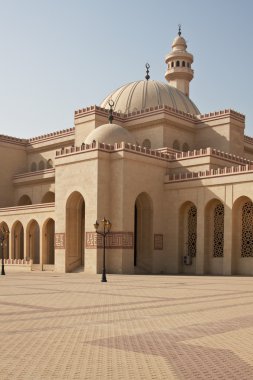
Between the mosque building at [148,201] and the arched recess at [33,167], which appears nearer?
the mosque building at [148,201]

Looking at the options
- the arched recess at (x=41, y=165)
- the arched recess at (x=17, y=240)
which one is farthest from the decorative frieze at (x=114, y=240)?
the arched recess at (x=41, y=165)

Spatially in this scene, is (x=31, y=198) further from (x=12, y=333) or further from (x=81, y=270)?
(x=12, y=333)

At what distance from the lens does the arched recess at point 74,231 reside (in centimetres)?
3288

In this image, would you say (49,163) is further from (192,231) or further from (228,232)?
(228,232)

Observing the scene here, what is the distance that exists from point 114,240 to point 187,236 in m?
5.20

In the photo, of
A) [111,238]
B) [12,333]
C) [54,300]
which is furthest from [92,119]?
[12,333]

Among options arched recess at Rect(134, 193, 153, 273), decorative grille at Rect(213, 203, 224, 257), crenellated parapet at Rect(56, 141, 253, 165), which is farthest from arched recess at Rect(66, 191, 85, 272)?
decorative grille at Rect(213, 203, 224, 257)

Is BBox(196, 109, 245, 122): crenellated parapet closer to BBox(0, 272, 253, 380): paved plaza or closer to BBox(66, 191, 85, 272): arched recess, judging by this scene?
BBox(66, 191, 85, 272): arched recess

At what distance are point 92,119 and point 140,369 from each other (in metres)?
33.8

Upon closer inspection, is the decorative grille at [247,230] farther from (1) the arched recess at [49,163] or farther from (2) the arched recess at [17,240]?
(1) the arched recess at [49,163]

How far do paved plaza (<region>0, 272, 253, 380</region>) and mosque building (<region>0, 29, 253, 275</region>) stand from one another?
16678 mm

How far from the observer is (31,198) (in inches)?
1754

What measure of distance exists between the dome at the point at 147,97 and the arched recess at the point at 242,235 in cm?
1495

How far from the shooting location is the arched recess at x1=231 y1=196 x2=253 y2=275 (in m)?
29.9
